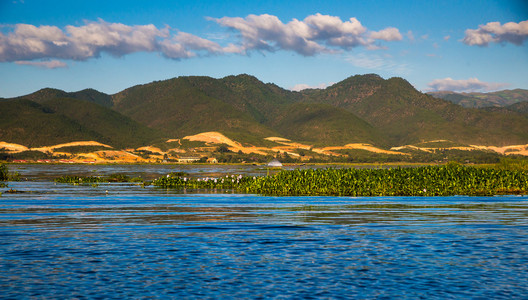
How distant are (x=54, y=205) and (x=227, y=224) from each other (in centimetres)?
1973

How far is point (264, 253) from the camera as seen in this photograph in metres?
24.2

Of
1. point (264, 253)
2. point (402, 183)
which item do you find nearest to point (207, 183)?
point (402, 183)

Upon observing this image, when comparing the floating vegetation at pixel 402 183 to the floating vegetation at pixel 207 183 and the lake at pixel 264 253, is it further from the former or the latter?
the lake at pixel 264 253

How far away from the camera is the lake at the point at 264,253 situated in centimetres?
1808

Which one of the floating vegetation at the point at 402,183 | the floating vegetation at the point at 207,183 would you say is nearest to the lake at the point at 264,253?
the floating vegetation at the point at 402,183

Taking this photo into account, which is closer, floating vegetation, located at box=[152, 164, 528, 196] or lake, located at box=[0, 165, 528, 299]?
lake, located at box=[0, 165, 528, 299]

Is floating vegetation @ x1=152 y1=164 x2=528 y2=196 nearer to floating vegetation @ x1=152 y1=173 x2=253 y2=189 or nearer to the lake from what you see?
floating vegetation @ x1=152 y1=173 x2=253 y2=189

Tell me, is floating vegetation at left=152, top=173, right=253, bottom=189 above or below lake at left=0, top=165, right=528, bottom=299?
above

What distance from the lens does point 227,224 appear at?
112 ft

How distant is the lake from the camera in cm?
1808

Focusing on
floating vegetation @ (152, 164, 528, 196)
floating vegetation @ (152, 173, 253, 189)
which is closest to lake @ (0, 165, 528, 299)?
floating vegetation @ (152, 164, 528, 196)

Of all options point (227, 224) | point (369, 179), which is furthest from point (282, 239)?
point (369, 179)

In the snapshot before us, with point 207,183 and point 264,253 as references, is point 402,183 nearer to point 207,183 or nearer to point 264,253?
point 207,183

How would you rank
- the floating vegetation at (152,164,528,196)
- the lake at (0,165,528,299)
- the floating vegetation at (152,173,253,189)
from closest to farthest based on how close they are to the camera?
the lake at (0,165,528,299) < the floating vegetation at (152,164,528,196) < the floating vegetation at (152,173,253,189)
